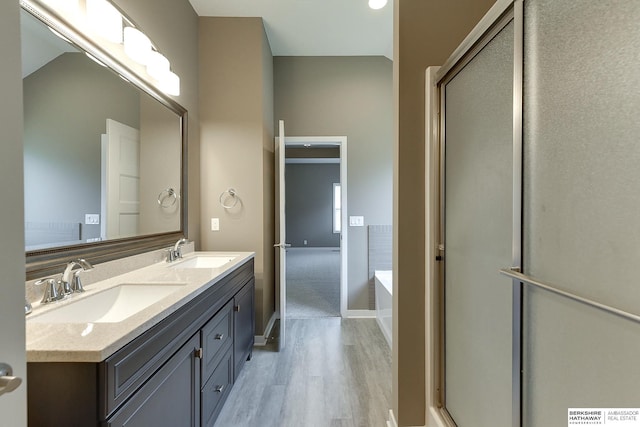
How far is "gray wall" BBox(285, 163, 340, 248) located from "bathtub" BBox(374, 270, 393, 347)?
5.86 metres

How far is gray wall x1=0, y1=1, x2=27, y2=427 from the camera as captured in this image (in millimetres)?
499

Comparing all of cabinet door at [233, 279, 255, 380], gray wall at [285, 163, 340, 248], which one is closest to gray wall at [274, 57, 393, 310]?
cabinet door at [233, 279, 255, 380]

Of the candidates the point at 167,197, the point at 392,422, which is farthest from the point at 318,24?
the point at 392,422

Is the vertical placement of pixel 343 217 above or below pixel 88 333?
above

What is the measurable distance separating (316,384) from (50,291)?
5.48 feet

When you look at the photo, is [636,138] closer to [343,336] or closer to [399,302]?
[399,302]

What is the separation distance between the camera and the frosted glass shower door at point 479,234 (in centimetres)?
93

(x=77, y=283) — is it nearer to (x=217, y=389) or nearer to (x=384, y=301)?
(x=217, y=389)

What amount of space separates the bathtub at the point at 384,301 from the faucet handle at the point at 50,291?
2.22 meters

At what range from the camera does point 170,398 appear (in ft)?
Result: 3.59

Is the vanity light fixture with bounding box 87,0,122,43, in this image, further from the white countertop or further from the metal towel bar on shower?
the metal towel bar on shower

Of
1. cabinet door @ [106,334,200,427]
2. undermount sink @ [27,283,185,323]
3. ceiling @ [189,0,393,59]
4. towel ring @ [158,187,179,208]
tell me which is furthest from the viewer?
ceiling @ [189,0,393,59]

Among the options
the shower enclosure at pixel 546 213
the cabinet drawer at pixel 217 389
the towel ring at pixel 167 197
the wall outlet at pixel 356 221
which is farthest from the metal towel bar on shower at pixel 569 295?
the wall outlet at pixel 356 221

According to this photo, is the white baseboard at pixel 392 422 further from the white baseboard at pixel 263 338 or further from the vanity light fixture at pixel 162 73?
the vanity light fixture at pixel 162 73
